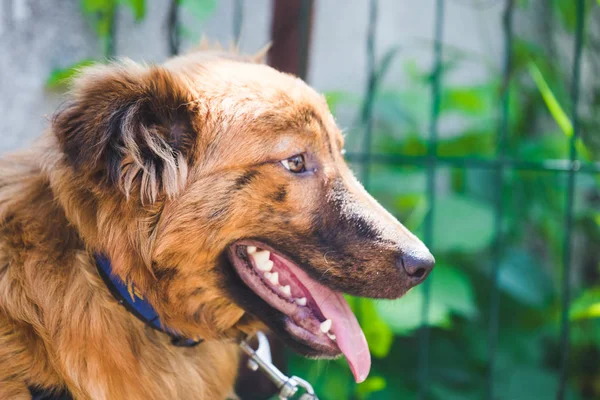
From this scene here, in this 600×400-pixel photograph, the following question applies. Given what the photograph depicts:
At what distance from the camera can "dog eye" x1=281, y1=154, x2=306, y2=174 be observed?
87.2 inches

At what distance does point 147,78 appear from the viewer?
6.84 ft

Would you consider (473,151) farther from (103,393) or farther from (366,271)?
(103,393)

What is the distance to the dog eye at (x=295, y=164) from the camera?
2.21m

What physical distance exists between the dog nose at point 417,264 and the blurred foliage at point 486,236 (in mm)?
1286

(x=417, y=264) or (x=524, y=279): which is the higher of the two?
(x=417, y=264)

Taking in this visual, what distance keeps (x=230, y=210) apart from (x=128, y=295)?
0.45m

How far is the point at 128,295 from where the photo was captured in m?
2.14

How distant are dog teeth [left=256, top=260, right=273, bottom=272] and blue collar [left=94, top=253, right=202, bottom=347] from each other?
391 millimetres

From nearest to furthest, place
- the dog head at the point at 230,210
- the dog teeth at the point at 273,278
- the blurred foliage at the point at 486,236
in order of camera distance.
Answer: the dog head at the point at 230,210 → the dog teeth at the point at 273,278 → the blurred foliage at the point at 486,236

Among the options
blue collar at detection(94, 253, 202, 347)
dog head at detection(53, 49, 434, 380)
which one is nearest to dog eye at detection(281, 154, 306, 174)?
dog head at detection(53, 49, 434, 380)

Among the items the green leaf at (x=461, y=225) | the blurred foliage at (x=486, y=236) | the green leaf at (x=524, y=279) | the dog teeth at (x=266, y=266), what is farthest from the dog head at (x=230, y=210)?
the green leaf at (x=524, y=279)

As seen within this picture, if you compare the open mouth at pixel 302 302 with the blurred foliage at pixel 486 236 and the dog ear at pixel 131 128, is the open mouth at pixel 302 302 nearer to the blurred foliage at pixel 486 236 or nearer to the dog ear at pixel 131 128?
the dog ear at pixel 131 128

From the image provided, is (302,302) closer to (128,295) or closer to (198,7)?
(128,295)

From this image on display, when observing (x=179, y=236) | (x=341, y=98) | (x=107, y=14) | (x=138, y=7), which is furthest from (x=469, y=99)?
(x=179, y=236)
